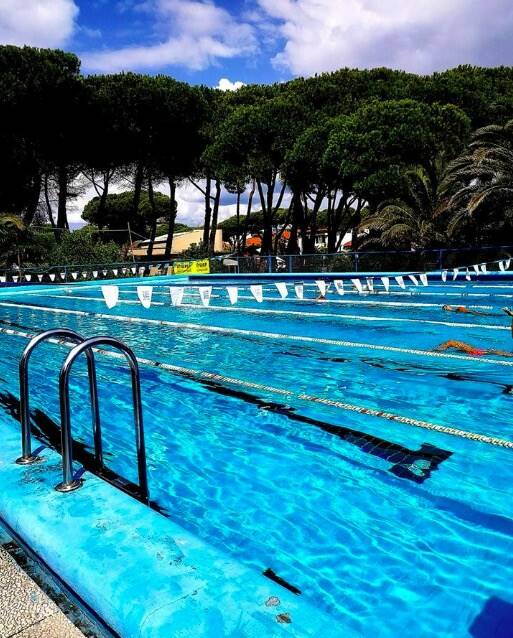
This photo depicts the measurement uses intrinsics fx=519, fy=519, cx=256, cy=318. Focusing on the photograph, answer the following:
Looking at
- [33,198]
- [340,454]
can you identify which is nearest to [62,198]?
[33,198]

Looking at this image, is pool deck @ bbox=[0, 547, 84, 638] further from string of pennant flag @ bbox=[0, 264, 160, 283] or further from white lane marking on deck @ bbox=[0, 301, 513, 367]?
string of pennant flag @ bbox=[0, 264, 160, 283]

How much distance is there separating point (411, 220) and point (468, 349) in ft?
47.7

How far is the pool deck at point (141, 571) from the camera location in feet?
5.44

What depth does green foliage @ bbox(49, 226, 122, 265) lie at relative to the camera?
26250 millimetres

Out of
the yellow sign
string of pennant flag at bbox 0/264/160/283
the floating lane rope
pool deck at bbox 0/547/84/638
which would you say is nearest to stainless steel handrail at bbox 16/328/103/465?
pool deck at bbox 0/547/84/638

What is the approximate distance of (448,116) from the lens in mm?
23656

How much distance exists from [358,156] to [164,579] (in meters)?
23.5

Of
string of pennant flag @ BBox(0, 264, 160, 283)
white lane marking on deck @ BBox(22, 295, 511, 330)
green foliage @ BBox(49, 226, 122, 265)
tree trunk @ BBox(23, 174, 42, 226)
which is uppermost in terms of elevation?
tree trunk @ BBox(23, 174, 42, 226)

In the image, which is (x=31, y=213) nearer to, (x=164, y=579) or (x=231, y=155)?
(x=231, y=155)

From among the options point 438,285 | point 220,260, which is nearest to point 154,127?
point 220,260

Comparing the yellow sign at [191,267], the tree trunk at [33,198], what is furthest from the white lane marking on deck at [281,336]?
the tree trunk at [33,198]

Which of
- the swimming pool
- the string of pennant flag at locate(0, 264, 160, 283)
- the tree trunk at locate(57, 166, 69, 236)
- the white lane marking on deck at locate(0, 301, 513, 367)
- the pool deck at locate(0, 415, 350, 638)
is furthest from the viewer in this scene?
the tree trunk at locate(57, 166, 69, 236)

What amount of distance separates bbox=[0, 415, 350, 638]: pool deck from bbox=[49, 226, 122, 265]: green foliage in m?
25.2

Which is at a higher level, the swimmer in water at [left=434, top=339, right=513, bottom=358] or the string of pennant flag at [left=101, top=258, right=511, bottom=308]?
the string of pennant flag at [left=101, top=258, right=511, bottom=308]
